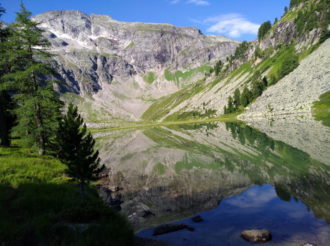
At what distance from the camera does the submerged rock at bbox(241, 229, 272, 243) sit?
1421 centimetres

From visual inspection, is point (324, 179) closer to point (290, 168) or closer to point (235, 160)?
point (290, 168)

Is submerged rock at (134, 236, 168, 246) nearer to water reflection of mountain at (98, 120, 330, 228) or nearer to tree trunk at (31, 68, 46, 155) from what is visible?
water reflection of mountain at (98, 120, 330, 228)

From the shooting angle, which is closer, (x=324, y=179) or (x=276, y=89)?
(x=324, y=179)

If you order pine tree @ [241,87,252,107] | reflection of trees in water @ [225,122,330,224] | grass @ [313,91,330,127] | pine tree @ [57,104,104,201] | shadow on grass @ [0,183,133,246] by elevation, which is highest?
pine tree @ [241,87,252,107]

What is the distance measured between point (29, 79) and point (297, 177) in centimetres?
3285

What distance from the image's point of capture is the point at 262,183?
85.3ft

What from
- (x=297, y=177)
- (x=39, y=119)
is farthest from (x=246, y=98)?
(x=39, y=119)

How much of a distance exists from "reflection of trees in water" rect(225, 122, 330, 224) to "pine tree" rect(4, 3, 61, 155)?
26.1m

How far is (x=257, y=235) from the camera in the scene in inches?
570

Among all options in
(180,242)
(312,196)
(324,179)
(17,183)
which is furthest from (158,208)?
(324,179)

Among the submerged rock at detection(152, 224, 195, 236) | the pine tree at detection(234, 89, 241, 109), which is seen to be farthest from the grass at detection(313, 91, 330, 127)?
the submerged rock at detection(152, 224, 195, 236)

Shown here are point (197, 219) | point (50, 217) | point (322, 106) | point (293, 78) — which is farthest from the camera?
point (293, 78)

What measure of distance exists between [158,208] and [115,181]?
12991mm

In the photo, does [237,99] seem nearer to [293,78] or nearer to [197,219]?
[293,78]
